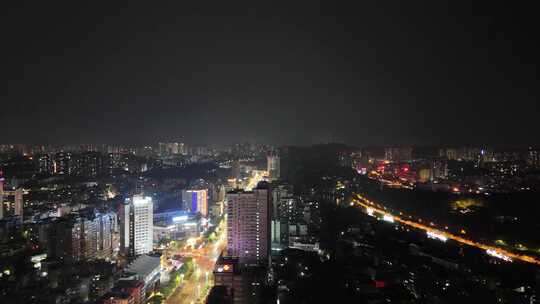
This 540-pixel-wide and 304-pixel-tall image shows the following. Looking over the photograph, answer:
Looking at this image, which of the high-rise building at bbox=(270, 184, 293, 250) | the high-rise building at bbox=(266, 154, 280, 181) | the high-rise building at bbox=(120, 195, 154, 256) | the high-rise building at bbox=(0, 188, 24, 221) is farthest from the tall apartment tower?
the high-rise building at bbox=(266, 154, 280, 181)

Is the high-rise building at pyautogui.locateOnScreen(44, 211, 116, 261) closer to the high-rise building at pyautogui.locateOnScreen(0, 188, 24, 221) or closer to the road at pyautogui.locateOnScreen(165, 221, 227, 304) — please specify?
the road at pyautogui.locateOnScreen(165, 221, 227, 304)

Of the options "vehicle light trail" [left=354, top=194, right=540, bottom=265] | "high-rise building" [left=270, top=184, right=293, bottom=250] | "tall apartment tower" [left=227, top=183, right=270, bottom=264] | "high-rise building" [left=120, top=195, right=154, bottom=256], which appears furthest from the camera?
"high-rise building" [left=270, top=184, right=293, bottom=250]

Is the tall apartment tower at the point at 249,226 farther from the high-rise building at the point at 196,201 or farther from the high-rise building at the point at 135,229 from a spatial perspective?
the high-rise building at the point at 196,201

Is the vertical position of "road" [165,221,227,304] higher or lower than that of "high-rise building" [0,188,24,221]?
lower

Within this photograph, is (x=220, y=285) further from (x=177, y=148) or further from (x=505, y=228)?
(x=177, y=148)

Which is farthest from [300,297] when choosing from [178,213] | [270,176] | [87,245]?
[270,176]

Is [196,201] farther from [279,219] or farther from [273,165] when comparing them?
[273,165]
